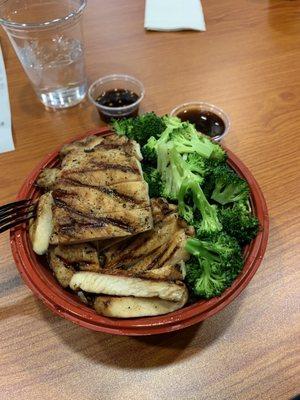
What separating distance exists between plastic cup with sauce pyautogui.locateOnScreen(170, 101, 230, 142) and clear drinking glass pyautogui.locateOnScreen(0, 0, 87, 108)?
1.55 feet

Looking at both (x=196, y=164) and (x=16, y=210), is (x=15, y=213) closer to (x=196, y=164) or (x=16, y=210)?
(x=16, y=210)

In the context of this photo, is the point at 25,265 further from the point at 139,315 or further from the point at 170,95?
the point at 170,95

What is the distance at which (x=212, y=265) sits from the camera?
1.03 metres

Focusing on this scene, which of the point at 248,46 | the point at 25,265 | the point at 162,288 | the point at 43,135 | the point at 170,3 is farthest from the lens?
the point at 170,3

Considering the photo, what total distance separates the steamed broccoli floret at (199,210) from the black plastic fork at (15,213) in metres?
0.42

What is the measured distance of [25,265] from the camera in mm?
1066

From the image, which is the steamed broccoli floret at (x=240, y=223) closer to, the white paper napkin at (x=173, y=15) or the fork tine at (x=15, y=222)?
the fork tine at (x=15, y=222)

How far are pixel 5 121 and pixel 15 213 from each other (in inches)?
27.9

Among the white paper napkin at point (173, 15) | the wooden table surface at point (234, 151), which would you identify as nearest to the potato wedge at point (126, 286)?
the wooden table surface at point (234, 151)

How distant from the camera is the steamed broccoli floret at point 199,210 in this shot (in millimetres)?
1117

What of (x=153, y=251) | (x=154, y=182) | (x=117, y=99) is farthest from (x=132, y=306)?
(x=117, y=99)

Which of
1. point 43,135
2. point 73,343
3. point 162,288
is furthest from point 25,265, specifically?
point 43,135

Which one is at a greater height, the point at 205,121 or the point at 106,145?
the point at 106,145

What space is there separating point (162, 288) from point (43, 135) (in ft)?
3.24
